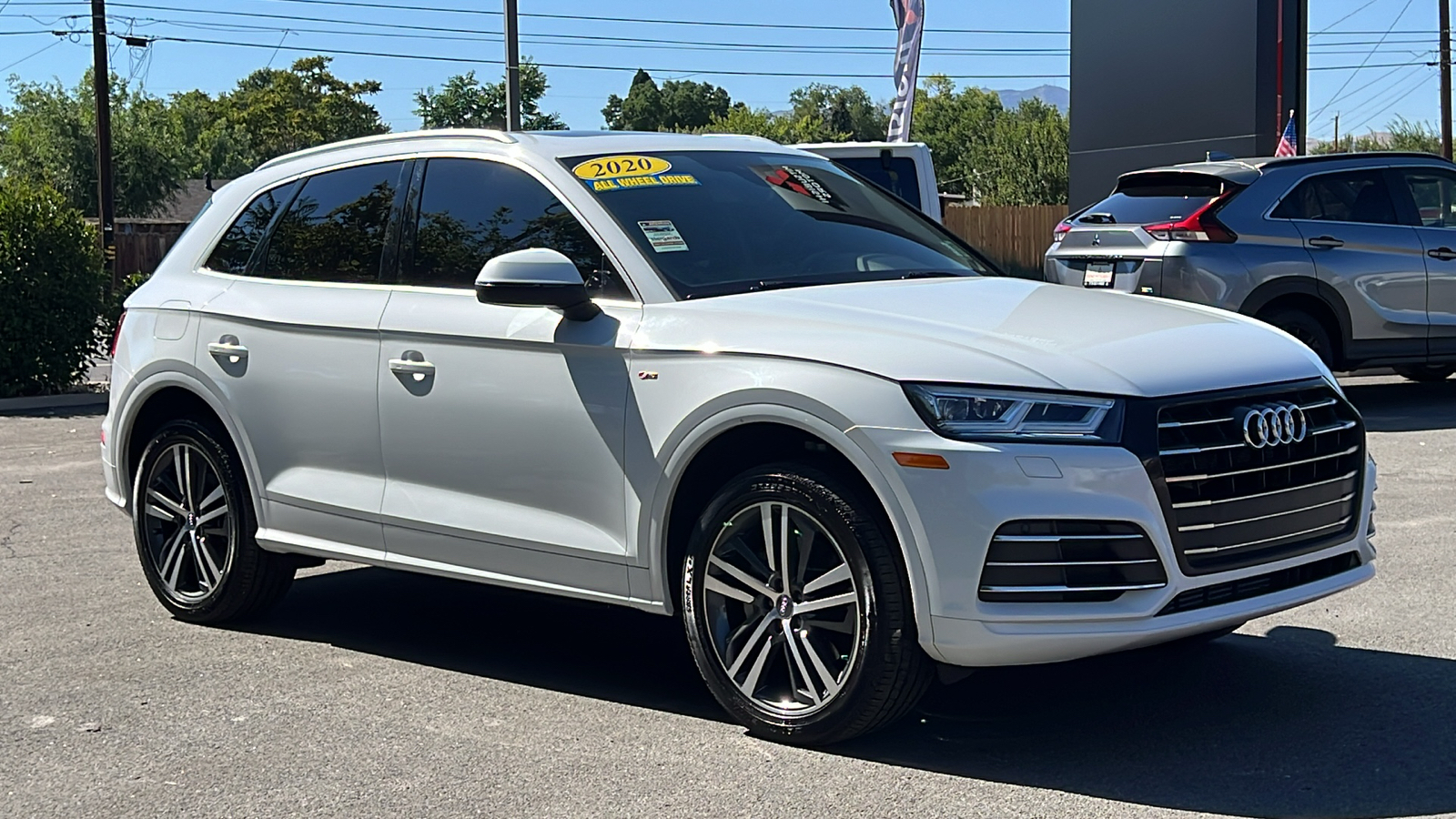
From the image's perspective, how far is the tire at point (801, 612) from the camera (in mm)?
4387

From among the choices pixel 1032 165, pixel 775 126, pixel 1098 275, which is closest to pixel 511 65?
pixel 1098 275

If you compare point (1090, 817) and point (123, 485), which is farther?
point (123, 485)

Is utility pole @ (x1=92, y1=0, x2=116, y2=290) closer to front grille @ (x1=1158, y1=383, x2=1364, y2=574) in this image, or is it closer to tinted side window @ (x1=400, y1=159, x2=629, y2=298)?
tinted side window @ (x1=400, y1=159, x2=629, y2=298)

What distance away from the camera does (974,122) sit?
13100 centimetres

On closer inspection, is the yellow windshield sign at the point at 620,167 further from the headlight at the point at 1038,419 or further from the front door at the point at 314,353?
the headlight at the point at 1038,419

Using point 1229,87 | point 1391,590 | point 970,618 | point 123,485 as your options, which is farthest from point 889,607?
point 1229,87

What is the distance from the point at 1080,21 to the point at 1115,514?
19.9 meters

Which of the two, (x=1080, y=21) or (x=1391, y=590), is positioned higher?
(x=1080, y=21)

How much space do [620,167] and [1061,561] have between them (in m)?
2.15

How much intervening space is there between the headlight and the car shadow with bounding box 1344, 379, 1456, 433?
26.6 feet

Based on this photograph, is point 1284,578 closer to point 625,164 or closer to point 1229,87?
point 625,164

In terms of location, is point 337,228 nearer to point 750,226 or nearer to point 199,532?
point 199,532

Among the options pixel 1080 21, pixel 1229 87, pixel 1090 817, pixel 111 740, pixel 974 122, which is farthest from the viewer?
pixel 974 122

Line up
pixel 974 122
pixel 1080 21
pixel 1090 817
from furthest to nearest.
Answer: pixel 974 122, pixel 1080 21, pixel 1090 817
